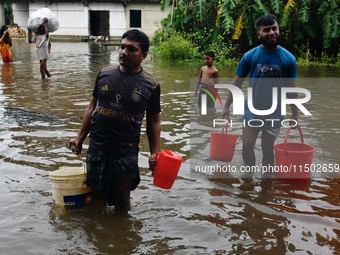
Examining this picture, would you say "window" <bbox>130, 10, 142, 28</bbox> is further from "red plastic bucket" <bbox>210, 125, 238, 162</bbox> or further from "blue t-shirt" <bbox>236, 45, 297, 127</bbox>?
"blue t-shirt" <bbox>236, 45, 297, 127</bbox>

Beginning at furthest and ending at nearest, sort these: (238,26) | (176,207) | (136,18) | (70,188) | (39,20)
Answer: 1. (136,18)
2. (238,26)
3. (39,20)
4. (176,207)
5. (70,188)

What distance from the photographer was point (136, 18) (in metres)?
32.4

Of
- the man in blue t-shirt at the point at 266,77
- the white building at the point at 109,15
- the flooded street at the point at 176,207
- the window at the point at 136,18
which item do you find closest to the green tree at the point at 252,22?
the flooded street at the point at 176,207

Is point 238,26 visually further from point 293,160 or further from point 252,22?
point 293,160

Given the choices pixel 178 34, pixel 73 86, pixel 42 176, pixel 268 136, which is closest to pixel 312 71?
pixel 178 34

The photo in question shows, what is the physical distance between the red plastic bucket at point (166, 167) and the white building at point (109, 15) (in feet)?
94.0

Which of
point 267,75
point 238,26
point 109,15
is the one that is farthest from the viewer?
point 109,15

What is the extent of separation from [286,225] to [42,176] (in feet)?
9.05

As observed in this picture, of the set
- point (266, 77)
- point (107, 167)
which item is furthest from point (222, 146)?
point (107, 167)

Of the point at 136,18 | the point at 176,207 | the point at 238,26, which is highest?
the point at 136,18

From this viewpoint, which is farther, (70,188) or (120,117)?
(70,188)

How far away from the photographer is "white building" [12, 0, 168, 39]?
31.6m

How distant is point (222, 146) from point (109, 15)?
92.9 feet

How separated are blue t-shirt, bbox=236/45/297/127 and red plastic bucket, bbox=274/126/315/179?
0.99ft
